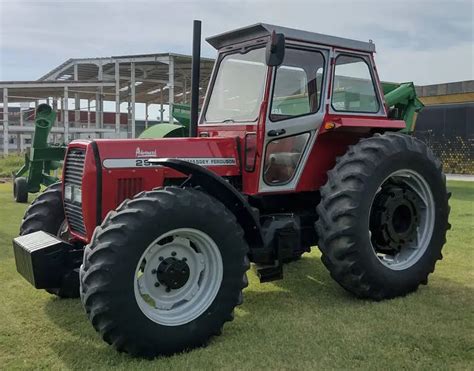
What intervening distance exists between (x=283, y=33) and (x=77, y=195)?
2231 mm

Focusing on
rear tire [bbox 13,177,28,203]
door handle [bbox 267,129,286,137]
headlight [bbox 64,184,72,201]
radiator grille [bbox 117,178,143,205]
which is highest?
door handle [bbox 267,129,286,137]

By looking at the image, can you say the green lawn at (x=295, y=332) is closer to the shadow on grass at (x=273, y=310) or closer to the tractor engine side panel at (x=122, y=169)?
the shadow on grass at (x=273, y=310)

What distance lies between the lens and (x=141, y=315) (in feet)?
11.6

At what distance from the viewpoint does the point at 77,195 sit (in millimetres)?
4457

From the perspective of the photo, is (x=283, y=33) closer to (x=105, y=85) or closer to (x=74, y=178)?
(x=74, y=178)

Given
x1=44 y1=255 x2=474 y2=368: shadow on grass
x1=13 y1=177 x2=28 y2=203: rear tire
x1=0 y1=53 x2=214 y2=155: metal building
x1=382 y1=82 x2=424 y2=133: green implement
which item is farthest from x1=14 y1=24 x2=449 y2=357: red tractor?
x1=0 y1=53 x2=214 y2=155: metal building

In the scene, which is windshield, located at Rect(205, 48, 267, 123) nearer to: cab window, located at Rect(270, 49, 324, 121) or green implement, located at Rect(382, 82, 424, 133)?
cab window, located at Rect(270, 49, 324, 121)

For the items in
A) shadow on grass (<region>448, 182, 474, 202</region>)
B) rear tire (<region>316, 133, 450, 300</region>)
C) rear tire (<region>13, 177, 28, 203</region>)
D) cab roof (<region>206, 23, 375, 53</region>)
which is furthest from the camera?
shadow on grass (<region>448, 182, 474, 202</region>)

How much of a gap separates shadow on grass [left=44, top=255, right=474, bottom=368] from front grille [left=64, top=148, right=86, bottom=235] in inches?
28.3

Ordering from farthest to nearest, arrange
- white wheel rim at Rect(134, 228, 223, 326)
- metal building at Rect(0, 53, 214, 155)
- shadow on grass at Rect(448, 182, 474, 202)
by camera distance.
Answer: metal building at Rect(0, 53, 214, 155)
shadow on grass at Rect(448, 182, 474, 202)
white wheel rim at Rect(134, 228, 223, 326)

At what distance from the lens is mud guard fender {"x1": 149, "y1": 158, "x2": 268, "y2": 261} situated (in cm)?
391

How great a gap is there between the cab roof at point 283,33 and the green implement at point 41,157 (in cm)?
765

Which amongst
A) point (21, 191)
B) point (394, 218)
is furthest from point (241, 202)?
point (21, 191)

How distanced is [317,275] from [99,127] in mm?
22326
